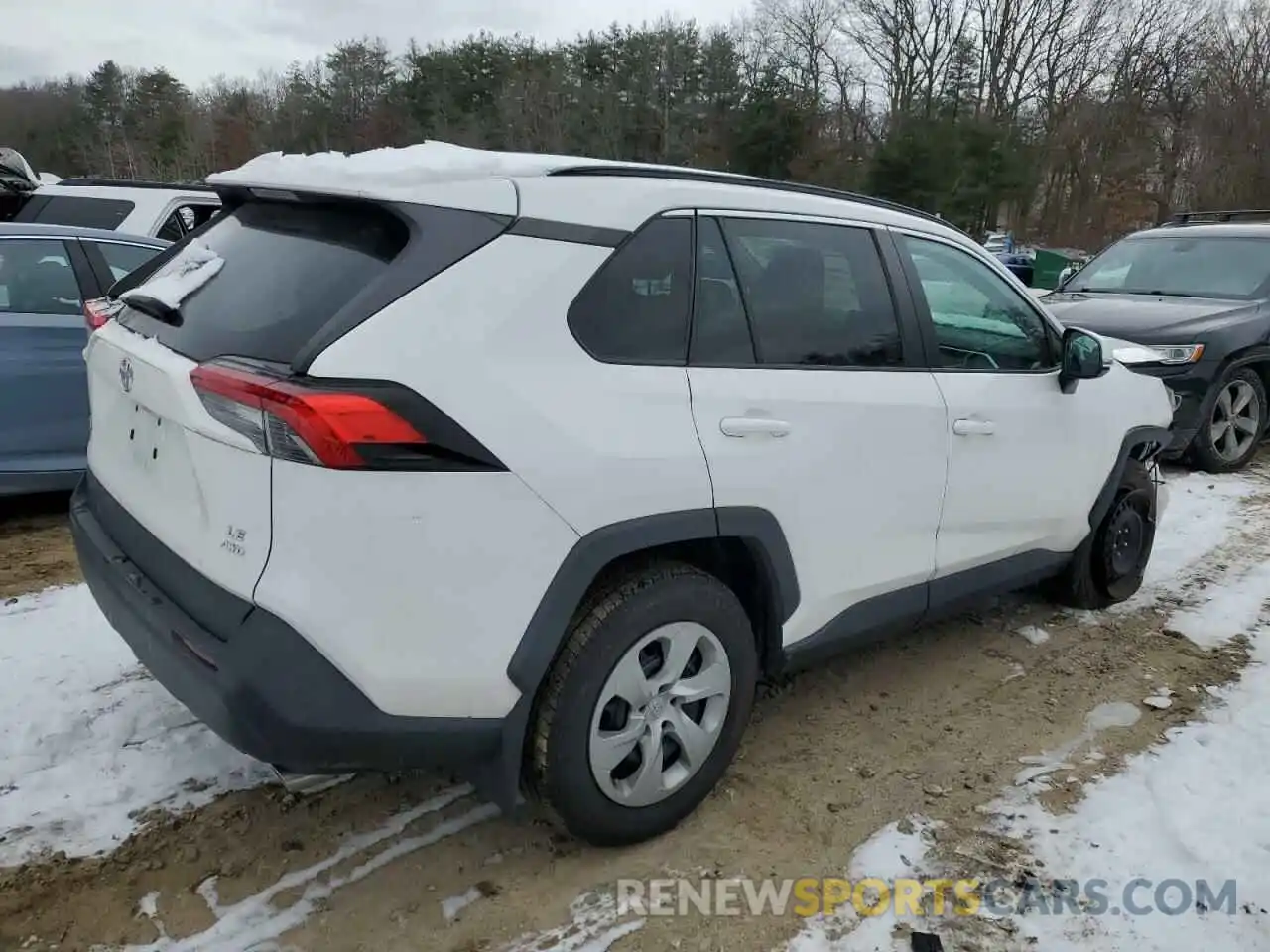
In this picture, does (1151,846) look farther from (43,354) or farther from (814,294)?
(43,354)

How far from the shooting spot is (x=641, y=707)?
2574 mm

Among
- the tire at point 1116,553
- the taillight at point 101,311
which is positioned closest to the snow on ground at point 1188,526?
the tire at point 1116,553

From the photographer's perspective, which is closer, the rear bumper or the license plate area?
the rear bumper

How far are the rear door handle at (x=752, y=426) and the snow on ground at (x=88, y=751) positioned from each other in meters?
1.78

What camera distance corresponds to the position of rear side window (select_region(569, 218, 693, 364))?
240 cm

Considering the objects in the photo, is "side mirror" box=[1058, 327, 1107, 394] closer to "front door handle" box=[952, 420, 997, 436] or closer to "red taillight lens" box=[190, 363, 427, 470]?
"front door handle" box=[952, 420, 997, 436]

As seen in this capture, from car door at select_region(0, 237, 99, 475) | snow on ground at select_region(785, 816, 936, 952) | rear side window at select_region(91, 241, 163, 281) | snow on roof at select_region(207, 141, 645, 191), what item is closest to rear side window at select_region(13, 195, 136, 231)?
rear side window at select_region(91, 241, 163, 281)

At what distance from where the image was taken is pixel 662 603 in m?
2.52

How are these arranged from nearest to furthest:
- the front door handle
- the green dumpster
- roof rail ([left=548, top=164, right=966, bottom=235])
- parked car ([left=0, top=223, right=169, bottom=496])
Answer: roof rail ([left=548, top=164, right=966, bottom=235])
the front door handle
parked car ([left=0, top=223, right=169, bottom=496])
the green dumpster

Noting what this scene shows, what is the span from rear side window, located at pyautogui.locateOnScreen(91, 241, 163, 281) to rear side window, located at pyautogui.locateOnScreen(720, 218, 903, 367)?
4121 millimetres

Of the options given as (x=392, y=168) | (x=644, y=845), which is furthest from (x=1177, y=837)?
(x=392, y=168)

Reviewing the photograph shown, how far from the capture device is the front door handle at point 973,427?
10.8 feet

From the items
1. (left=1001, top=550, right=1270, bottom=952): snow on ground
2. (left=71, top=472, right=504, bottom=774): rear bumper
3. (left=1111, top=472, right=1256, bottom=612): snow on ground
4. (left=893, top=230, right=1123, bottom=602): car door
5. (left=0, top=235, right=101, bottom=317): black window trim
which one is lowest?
(left=1001, top=550, right=1270, bottom=952): snow on ground

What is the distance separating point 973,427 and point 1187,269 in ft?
19.0
